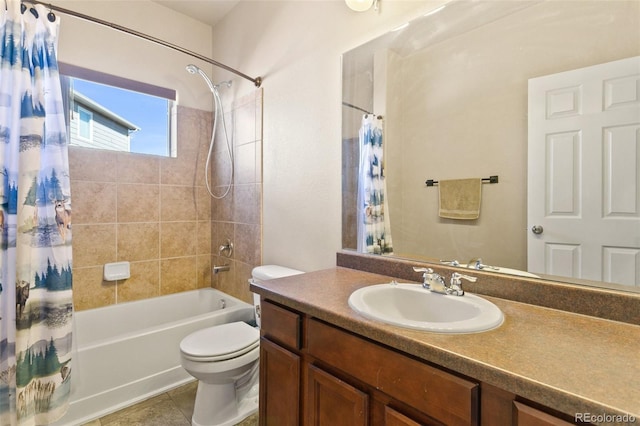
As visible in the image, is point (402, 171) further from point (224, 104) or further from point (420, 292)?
point (224, 104)

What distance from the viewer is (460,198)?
1225 mm

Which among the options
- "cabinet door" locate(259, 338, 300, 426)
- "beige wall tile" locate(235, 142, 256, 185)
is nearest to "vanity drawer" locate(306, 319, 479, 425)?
"cabinet door" locate(259, 338, 300, 426)

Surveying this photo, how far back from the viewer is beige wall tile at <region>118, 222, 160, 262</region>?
2311 mm

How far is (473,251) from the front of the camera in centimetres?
119

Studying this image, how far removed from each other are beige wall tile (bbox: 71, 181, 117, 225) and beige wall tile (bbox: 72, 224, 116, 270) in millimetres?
56

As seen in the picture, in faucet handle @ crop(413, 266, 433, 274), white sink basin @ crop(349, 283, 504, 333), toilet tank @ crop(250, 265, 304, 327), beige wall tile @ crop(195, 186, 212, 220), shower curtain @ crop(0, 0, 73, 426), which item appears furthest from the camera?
beige wall tile @ crop(195, 186, 212, 220)

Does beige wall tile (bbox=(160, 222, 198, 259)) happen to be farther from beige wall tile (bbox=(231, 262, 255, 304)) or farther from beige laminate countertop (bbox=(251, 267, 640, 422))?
beige laminate countertop (bbox=(251, 267, 640, 422))

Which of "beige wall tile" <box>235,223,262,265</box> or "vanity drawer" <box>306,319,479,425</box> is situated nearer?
"vanity drawer" <box>306,319,479,425</box>

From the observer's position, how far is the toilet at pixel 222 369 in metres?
1.54

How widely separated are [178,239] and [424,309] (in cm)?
218

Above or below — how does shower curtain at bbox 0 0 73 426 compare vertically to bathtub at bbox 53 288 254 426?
above

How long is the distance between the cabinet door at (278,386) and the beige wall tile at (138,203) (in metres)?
1.73

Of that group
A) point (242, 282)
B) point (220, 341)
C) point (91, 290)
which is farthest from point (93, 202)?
point (220, 341)

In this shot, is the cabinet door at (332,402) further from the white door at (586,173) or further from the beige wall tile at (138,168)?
the beige wall tile at (138,168)
